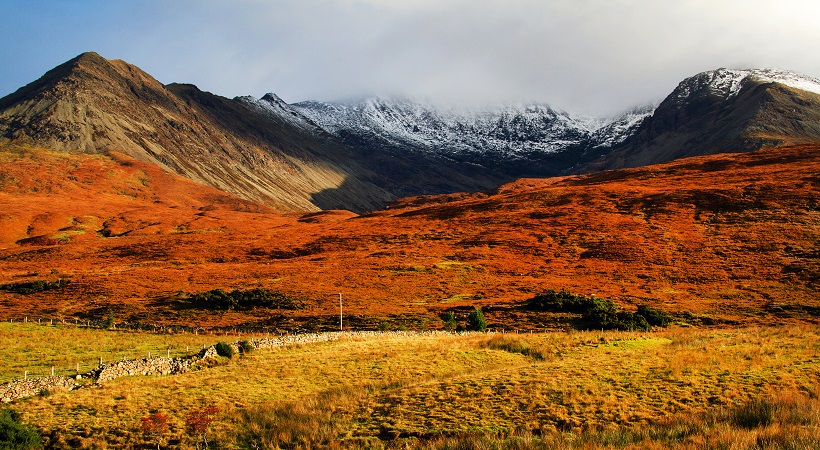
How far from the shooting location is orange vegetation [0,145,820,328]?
54.8m

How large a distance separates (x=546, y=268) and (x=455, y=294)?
1618cm

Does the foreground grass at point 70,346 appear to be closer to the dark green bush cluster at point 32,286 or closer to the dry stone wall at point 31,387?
the dry stone wall at point 31,387

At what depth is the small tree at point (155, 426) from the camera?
1762cm

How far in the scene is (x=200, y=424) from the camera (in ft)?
58.5

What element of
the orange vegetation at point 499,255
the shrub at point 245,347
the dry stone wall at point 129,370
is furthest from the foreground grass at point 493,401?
the orange vegetation at point 499,255

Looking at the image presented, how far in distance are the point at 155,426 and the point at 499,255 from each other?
6414 cm

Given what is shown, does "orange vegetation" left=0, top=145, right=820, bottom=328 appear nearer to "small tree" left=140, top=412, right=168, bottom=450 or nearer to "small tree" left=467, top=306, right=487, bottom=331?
"small tree" left=467, top=306, right=487, bottom=331

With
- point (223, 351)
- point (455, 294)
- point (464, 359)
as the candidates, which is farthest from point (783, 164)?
point (223, 351)

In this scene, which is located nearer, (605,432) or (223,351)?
(605,432)

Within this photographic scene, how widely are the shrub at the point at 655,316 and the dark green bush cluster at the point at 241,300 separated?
33.1m

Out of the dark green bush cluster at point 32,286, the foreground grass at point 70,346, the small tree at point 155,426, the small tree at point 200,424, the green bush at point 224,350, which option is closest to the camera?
the small tree at point 200,424

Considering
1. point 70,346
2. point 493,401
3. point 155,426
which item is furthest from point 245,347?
point 493,401

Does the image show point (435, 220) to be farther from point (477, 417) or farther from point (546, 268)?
point (477, 417)

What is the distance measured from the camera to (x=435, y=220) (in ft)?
365
